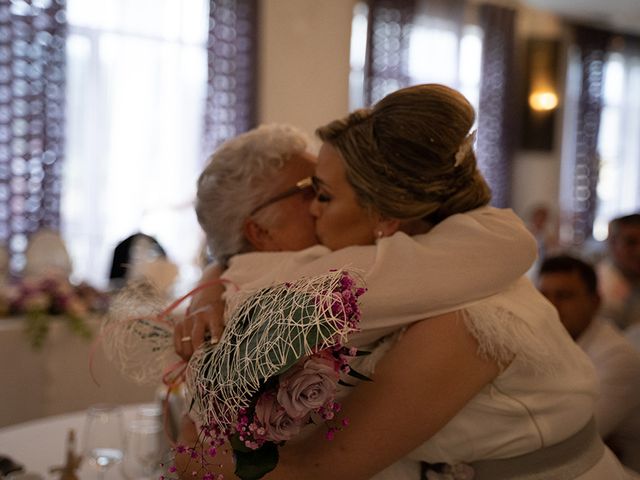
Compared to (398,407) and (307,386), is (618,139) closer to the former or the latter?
(398,407)

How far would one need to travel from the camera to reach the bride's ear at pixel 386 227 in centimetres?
135

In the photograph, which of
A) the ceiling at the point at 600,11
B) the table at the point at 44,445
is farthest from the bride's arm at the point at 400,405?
the ceiling at the point at 600,11

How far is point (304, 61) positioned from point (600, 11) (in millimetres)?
4367

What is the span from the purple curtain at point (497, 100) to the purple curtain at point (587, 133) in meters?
1.38

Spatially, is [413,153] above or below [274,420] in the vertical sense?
above

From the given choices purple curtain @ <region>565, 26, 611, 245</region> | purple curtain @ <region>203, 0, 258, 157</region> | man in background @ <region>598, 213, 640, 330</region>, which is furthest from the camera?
purple curtain @ <region>565, 26, 611, 245</region>

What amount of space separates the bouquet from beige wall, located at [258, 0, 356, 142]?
574cm

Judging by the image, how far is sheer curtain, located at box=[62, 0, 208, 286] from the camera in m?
5.84

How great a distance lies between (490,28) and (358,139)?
25.1ft

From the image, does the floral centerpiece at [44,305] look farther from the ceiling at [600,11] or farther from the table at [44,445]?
the ceiling at [600,11]

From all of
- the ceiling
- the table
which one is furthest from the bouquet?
the ceiling

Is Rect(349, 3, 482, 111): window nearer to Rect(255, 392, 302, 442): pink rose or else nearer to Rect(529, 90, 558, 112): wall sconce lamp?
Rect(529, 90, 558, 112): wall sconce lamp

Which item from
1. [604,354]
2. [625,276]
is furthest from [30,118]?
[604,354]

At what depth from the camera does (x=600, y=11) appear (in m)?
8.94
